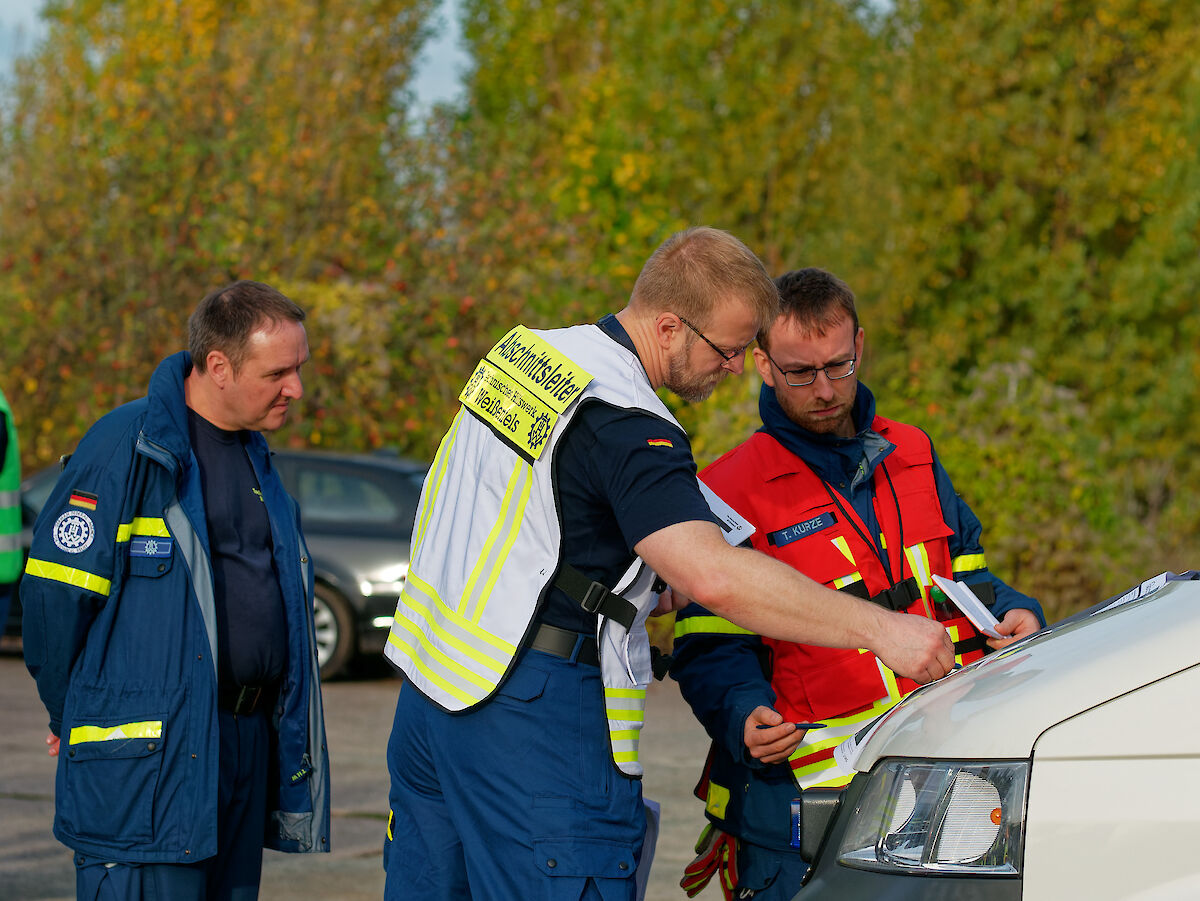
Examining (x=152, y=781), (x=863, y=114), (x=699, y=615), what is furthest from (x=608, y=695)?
(x=863, y=114)

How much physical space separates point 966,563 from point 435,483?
1378mm

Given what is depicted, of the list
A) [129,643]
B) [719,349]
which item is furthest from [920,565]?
[129,643]

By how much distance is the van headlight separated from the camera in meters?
2.31

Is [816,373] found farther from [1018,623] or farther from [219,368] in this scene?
[219,368]

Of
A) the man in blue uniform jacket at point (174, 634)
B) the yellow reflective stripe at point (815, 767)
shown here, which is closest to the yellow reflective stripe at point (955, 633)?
the yellow reflective stripe at point (815, 767)

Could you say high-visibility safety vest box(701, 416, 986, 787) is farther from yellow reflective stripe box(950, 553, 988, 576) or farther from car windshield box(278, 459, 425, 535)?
car windshield box(278, 459, 425, 535)

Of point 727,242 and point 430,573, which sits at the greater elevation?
point 727,242

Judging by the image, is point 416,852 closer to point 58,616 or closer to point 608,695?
point 608,695

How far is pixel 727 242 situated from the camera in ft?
9.87

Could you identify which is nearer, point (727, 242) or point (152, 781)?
point (727, 242)

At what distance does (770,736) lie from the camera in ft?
10.3

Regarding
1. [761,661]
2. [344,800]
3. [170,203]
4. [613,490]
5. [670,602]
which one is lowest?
[344,800]

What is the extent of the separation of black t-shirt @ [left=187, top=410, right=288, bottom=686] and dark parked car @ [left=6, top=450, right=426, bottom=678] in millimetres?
7261

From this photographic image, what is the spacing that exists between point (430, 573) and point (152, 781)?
2.98 feet
